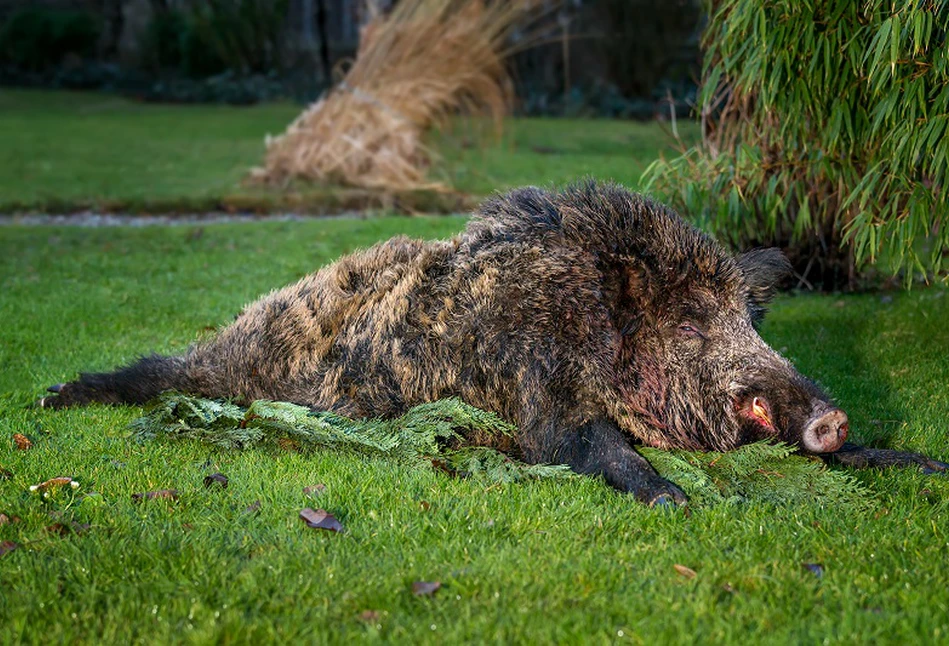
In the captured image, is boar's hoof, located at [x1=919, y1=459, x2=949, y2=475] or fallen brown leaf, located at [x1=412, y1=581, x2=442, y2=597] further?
boar's hoof, located at [x1=919, y1=459, x2=949, y2=475]

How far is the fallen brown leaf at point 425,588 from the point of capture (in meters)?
3.60

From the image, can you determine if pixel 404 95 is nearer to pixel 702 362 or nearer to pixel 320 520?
pixel 702 362

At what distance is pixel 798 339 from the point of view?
7887mm

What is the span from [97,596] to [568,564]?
1.60 meters

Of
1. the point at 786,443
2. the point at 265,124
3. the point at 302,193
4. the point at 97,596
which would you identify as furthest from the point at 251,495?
the point at 265,124

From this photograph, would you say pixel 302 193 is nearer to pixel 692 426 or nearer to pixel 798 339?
pixel 798 339

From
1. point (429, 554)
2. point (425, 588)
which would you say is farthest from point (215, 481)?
point (425, 588)

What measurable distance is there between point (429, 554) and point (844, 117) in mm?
4218

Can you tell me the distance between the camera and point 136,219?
563 inches

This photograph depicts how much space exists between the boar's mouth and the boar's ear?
2.24ft

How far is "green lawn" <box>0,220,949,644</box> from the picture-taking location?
3.40m

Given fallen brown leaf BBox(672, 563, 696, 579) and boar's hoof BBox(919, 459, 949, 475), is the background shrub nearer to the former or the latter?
boar's hoof BBox(919, 459, 949, 475)

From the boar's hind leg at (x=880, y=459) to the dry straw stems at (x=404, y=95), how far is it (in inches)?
403

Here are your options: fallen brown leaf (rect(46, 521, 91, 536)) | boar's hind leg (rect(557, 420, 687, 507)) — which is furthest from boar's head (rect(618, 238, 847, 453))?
fallen brown leaf (rect(46, 521, 91, 536))
